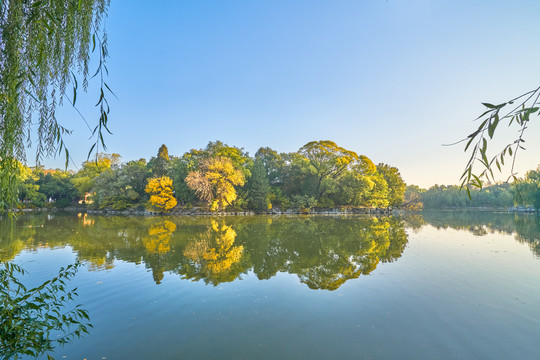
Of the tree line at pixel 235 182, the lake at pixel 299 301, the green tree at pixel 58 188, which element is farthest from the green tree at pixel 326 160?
the green tree at pixel 58 188

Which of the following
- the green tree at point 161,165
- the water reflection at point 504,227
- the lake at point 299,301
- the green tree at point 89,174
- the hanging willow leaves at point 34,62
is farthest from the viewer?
the green tree at point 89,174

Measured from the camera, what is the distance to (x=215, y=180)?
80.6 feet

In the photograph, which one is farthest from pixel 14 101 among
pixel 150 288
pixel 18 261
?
pixel 18 261

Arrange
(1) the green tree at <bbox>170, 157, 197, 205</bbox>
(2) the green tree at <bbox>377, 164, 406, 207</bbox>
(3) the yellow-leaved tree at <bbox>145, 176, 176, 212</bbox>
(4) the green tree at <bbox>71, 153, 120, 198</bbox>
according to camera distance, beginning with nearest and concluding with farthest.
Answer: (3) the yellow-leaved tree at <bbox>145, 176, 176, 212</bbox> < (1) the green tree at <bbox>170, 157, 197, 205</bbox> < (4) the green tree at <bbox>71, 153, 120, 198</bbox> < (2) the green tree at <bbox>377, 164, 406, 207</bbox>

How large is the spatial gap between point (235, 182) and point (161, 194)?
7008 mm

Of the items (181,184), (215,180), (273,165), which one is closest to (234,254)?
(215,180)

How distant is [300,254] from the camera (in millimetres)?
8180

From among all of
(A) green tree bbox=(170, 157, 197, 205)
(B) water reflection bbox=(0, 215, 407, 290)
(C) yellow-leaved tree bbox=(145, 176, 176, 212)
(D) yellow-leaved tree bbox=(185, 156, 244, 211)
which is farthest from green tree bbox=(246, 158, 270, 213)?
(B) water reflection bbox=(0, 215, 407, 290)

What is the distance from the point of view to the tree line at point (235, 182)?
1004 inches

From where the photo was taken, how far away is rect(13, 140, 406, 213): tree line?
83.7 feet

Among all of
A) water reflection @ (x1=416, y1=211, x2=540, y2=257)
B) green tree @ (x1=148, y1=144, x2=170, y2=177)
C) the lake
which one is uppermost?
green tree @ (x1=148, y1=144, x2=170, y2=177)

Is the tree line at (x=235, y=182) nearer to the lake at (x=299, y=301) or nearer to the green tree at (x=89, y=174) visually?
the green tree at (x=89, y=174)

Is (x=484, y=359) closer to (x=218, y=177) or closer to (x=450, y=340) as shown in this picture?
(x=450, y=340)

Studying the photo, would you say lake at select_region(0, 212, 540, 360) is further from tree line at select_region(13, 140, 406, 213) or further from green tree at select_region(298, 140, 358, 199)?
green tree at select_region(298, 140, 358, 199)
